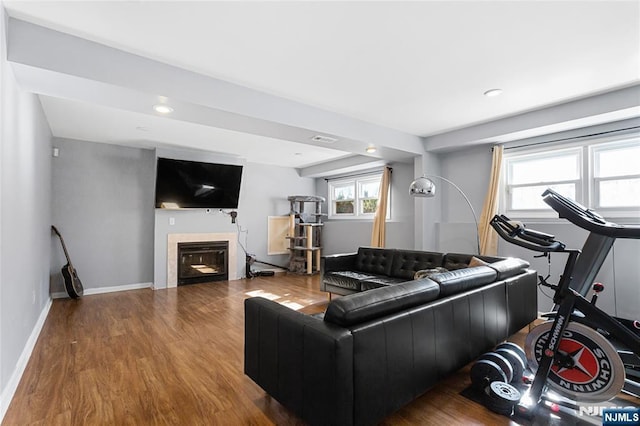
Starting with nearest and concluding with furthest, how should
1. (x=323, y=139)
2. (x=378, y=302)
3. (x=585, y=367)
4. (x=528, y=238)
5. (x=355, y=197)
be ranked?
(x=378, y=302) < (x=585, y=367) < (x=528, y=238) < (x=323, y=139) < (x=355, y=197)

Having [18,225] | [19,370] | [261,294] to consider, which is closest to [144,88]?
[18,225]

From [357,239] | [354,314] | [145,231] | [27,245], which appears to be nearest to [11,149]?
[27,245]

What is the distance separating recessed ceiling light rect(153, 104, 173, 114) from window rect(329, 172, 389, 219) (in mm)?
4194

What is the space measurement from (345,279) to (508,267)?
6.35ft

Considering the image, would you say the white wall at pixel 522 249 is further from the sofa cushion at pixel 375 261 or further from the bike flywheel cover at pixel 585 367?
the bike flywheel cover at pixel 585 367

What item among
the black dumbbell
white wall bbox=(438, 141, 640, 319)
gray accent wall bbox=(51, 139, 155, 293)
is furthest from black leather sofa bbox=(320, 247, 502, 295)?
gray accent wall bbox=(51, 139, 155, 293)

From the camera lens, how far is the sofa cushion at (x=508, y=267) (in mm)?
2790

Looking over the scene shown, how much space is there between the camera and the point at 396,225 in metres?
5.89

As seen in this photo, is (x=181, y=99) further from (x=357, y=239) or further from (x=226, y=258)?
(x=357, y=239)

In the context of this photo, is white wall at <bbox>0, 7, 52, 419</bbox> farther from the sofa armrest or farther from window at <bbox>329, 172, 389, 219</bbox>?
window at <bbox>329, 172, 389, 219</bbox>

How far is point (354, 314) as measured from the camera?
1.63 metres

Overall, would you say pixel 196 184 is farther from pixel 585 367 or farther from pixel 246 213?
pixel 585 367

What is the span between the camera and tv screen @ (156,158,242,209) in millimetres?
5398

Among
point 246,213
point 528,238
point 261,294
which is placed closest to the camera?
point 528,238
